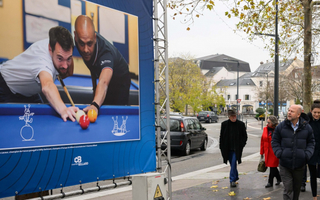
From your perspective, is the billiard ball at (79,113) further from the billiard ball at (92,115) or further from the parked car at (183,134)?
the parked car at (183,134)

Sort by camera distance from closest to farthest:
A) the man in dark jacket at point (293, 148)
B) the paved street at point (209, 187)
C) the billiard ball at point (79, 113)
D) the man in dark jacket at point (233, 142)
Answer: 1. the billiard ball at point (79, 113)
2. the man in dark jacket at point (293, 148)
3. the paved street at point (209, 187)
4. the man in dark jacket at point (233, 142)

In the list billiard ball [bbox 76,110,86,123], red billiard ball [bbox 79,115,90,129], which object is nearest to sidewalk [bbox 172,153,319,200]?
red billiard ball [bbox 79,115,90,129]

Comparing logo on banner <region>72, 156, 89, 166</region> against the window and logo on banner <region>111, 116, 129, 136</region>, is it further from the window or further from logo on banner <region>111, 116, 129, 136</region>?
the window

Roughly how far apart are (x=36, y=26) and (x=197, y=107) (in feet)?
180

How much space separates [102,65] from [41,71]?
1.15 metres

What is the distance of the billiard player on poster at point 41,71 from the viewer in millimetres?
4738

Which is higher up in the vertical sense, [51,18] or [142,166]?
[51,18]

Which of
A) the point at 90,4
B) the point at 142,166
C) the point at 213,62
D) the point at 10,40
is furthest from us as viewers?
the point at 213,62

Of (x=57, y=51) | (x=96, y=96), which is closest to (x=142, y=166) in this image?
(x=96, y=96)

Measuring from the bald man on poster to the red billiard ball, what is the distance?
0.13m

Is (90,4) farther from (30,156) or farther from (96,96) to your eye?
(30,156)

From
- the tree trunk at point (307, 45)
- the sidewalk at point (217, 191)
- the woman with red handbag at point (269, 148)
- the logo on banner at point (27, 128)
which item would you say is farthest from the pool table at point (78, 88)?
the tree trunk at point (307, 45)

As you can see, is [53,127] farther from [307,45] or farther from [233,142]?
[307,45]

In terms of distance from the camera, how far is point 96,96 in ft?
19.1
